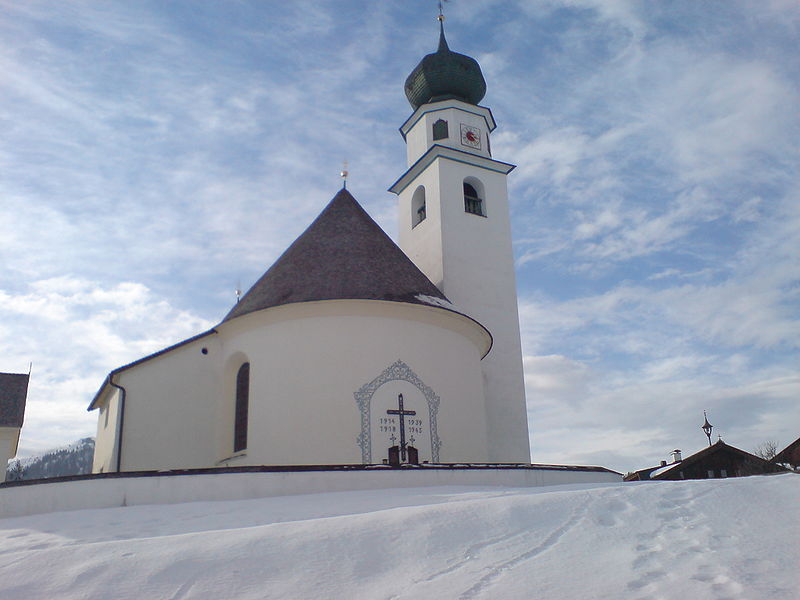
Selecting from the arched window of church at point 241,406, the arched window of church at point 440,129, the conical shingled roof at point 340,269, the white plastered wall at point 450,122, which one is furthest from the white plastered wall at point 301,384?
the arched window of church at point 440,129

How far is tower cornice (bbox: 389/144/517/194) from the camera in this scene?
24.8 m

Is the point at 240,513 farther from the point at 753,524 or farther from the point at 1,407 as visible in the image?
the point at 1,407

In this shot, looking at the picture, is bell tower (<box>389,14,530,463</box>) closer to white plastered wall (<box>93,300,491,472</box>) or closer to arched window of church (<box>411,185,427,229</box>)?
arched window of church (<box>411,185,427,229</box>)

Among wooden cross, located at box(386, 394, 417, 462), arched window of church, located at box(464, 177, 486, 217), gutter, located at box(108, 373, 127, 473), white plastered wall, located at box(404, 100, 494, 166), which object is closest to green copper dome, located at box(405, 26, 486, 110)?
white plastered wall, located at box(404, 100, 494, 166)

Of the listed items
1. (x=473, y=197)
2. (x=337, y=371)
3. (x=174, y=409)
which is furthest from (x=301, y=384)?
(x=473, y=197)

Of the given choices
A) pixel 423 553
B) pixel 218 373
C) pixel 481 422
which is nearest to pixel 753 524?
pixel 423 553

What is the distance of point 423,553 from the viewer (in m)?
6.91

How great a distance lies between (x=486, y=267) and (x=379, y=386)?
8.79 metres

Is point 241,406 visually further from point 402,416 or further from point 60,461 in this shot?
point 60,461

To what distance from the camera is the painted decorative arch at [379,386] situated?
15773 millimetres

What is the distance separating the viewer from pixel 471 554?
685cm

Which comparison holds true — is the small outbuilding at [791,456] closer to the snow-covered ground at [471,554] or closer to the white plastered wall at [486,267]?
the white plastered wall at [486,267]

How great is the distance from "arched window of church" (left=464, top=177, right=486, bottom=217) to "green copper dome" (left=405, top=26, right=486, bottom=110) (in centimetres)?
324

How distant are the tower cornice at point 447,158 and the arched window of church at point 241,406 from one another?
10284mm
